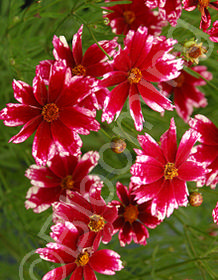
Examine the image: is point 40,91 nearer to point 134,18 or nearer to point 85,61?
point 85,61

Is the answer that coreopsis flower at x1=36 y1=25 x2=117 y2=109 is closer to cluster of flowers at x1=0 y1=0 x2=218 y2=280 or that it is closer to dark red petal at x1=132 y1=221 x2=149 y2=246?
cluster of flowers at x1=0 y1=0 x2=218 y2=280

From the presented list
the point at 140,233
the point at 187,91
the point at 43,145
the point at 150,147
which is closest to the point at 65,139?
the point at 43,145

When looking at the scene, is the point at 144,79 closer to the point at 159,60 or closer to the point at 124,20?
the point at 159,60

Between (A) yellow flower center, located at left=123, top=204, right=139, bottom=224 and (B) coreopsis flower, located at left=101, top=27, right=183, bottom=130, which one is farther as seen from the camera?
(A) yellow flower center, located at left=123, top=204, right=139, bottom=224

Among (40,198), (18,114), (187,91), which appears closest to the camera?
(18,114)

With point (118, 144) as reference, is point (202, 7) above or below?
above

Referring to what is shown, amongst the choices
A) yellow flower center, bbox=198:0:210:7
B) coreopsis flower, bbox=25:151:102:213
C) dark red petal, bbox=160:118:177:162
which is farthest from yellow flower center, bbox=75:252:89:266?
yellow flower center, bbox=198:0:210:7
